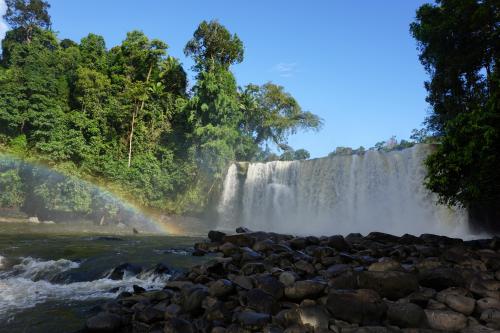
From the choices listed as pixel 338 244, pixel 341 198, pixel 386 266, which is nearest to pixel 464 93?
pixel 341 198

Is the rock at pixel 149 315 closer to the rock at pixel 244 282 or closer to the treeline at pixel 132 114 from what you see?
the rock at pixel 244 282

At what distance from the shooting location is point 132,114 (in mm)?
37875

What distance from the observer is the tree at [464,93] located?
1191 cm

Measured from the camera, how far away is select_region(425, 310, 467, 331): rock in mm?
5613

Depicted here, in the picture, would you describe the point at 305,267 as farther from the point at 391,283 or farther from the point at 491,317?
the point at 491,317

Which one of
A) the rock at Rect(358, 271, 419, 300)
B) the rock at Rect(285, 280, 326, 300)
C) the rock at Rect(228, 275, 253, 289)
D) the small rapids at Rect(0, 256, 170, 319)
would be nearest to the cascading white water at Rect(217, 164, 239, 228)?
the small rapids at Rect(0, 256, 170, 319)

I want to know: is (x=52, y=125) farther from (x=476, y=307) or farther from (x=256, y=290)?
(x=476, y=307)

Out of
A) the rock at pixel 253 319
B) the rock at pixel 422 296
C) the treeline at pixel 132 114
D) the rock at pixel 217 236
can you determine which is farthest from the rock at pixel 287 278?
the treeline at pixel 132 114

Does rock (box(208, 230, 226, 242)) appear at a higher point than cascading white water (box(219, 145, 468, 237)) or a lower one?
lower

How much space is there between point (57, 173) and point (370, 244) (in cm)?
2700

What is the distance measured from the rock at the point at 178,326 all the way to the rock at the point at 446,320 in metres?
3.65

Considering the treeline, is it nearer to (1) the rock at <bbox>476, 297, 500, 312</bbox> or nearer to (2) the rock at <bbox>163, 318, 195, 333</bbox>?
(2) the rock at <bbox>163, 318, 195, 333</bbox>

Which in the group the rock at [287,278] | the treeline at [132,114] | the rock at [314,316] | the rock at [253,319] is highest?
the treeline at [132,114]

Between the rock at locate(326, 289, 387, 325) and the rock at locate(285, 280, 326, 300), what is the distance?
0.37 meters
